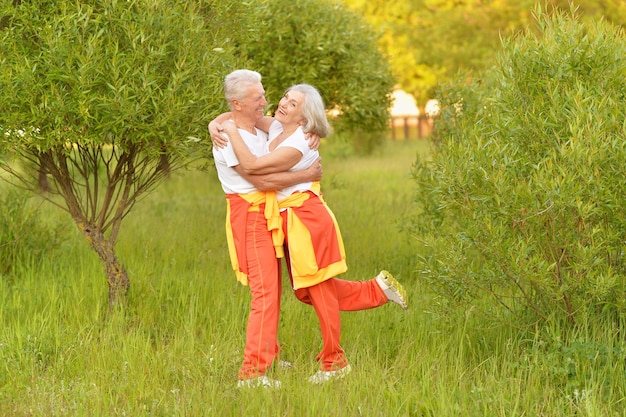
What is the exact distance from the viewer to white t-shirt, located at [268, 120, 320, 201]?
20.4 ft

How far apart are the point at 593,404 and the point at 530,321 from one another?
1322 millimetres

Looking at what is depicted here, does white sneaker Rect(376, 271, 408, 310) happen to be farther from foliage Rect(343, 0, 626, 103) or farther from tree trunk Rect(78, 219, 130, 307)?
foliage Rect(343, 0, 626, 103)

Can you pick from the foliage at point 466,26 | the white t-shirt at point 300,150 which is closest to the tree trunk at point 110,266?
the white t-shirt at point 300,150

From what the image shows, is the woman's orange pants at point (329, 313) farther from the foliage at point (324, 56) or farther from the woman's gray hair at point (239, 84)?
the foliage at point (324, 56)

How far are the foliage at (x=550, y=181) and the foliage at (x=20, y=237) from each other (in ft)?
17.3

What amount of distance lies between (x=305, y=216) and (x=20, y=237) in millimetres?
4936

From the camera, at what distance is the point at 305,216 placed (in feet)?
20.7

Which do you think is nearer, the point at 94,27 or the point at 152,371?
the point at 152,371

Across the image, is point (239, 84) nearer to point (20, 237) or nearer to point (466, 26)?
point (20, 237)

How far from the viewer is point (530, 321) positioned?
6.84 m

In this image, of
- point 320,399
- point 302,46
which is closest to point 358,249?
point 302,46

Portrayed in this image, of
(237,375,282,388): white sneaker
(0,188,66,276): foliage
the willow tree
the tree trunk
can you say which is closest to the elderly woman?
(237,375,282,388): white sneaker

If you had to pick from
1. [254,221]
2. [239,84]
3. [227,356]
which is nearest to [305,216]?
[254,221]

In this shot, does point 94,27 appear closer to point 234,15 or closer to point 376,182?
point 234,15
